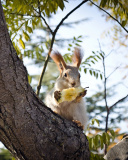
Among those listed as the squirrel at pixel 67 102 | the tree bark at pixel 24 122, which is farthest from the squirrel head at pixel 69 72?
the tree bark at pixel 24 122

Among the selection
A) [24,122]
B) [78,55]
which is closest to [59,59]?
[78,55]

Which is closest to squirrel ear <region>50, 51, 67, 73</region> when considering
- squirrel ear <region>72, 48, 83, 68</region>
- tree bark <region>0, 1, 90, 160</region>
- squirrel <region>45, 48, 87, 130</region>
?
squirrel <region>45, 48, 87, 130</region>

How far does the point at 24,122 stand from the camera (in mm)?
2162

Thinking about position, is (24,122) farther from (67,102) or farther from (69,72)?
(69,72)

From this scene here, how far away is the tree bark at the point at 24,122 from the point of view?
2150 millimetres

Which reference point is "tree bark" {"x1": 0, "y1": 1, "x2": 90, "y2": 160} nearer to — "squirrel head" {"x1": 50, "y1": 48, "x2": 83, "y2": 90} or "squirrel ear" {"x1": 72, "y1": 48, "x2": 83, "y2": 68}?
"squirrel head" {"x1": 50, "y1": 48, "x2": 83, "y2": 90}

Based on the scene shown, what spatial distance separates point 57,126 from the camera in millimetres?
2328

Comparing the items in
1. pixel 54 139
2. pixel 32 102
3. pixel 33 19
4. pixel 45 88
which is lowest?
pixel 45 88

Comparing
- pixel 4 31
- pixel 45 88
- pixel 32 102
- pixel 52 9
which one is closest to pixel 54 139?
pixel 32 102

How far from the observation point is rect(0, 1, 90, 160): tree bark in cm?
215

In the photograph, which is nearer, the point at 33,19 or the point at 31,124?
the point at 31,124

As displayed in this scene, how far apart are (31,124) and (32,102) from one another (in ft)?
0.66

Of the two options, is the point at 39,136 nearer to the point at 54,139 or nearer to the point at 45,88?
the point at 54,139

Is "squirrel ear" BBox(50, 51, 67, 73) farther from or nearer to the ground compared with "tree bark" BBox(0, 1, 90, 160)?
farther from the ground
